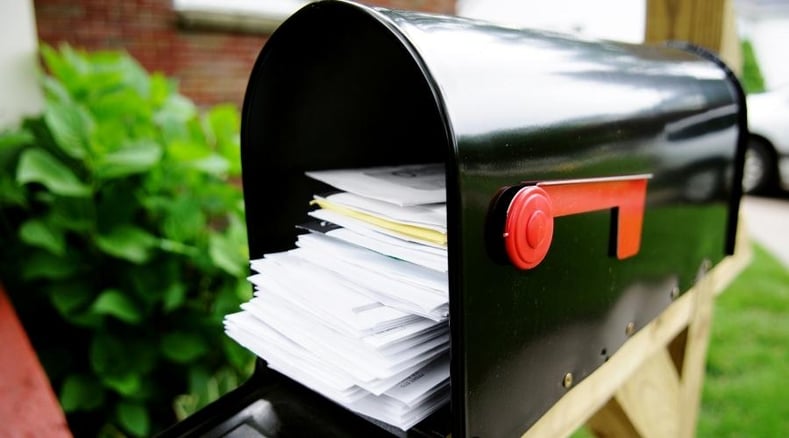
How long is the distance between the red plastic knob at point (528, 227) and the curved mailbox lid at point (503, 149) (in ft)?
0.04

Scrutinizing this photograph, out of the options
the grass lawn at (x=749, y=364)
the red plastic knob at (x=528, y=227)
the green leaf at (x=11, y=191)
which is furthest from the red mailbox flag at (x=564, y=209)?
the grass lawn at (x=749, y=364)

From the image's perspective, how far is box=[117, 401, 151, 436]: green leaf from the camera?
1.50 m

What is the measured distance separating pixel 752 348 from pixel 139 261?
117 inches

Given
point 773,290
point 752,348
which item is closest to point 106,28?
point 752,348

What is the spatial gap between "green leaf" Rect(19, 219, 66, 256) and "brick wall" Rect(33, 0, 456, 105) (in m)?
1.94

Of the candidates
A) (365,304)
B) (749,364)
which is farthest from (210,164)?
(749,364)

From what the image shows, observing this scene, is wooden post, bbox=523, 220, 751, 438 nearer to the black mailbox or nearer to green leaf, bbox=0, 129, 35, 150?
the black mailbox

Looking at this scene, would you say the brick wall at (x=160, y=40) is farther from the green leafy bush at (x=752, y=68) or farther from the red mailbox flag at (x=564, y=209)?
the green leafy bush at (x=752, y=68)

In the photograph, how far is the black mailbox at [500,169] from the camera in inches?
19.3

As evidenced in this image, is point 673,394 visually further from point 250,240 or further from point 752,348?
A: point 752,348

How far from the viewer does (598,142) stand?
625mm

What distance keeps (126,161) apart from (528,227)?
124 cm

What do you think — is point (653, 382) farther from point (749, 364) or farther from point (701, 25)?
point (749, 364)

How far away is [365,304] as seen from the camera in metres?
0.57
